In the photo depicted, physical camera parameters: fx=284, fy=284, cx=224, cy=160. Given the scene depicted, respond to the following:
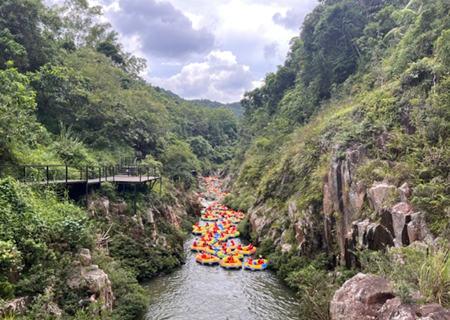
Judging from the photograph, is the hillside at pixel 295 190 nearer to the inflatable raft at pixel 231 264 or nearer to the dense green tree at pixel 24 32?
the dense green tree at pixel 24 32

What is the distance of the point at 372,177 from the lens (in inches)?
413

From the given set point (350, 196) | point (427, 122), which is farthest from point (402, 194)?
point (427, 122)

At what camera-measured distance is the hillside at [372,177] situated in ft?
26.8

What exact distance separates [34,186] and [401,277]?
1082 centimetres

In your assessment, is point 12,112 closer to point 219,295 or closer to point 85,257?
point 85,257

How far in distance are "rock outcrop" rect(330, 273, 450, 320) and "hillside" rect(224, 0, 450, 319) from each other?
29 centimetres

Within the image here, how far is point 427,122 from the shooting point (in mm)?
10195

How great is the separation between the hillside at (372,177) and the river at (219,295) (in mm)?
888

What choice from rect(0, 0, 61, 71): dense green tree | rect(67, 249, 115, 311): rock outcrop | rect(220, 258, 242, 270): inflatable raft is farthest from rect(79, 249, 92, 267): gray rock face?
rect(0, 0, 61, 71): dense green tree

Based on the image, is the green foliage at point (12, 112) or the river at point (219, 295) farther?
the river at point (219, 295)

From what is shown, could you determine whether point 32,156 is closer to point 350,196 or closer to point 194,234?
point 194,234

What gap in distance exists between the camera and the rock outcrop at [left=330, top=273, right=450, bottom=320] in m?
5.28

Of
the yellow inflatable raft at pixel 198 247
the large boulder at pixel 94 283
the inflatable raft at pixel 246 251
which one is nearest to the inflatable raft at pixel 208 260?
the yellow inflatable raft at pixel 198 247

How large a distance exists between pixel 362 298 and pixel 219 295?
22.2 ft
